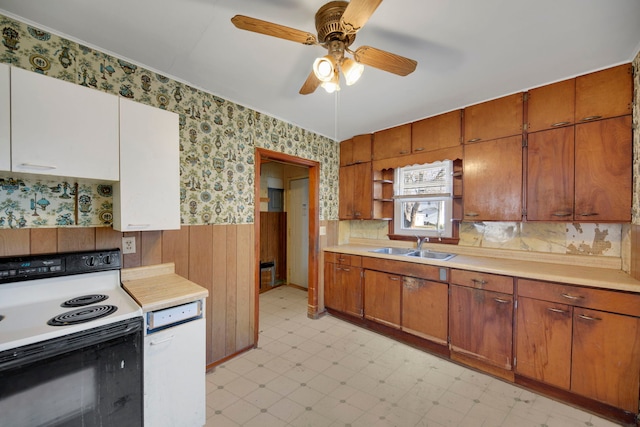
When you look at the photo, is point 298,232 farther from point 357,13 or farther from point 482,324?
point 357,13

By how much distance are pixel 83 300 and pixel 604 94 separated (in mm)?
3791

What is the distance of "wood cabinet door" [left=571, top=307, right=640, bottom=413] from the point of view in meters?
1.66

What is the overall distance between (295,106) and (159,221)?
1.65 m

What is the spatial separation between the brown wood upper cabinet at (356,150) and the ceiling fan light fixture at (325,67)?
2240 millimetres

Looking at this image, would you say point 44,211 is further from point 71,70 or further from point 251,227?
point 251,227

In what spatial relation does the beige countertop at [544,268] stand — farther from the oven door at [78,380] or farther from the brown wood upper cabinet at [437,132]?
the oven door at [78,380]

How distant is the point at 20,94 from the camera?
1.28m

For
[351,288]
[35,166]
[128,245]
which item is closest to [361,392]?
[351,288]

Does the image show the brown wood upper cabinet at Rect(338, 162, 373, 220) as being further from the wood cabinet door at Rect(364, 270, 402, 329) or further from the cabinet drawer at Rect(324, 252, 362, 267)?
the wood cabinet door at Rect(364, 270, 402, 329)

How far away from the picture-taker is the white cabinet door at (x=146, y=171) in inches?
63.4

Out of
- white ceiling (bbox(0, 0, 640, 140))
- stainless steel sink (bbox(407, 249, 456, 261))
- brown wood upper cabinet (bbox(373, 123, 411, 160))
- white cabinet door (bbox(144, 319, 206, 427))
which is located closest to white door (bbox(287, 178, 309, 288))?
brown wood upper cabinet (bbox(373, 123, 411, 160))

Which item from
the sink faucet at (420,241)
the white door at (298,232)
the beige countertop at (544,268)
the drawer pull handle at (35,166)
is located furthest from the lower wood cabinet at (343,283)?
the drawer pull handle at (35,166)

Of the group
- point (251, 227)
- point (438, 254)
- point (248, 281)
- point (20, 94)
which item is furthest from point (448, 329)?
point (20, 94)

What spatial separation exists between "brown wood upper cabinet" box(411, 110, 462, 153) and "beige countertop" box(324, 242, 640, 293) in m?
Answer: 1.17
